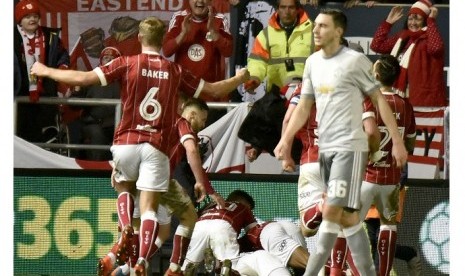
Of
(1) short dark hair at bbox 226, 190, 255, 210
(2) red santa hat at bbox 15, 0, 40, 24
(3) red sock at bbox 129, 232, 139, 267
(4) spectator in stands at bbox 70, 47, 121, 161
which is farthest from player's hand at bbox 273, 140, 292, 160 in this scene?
(2) red santa hat at bbox 15, 0, 40, 24

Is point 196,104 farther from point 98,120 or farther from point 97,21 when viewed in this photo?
point 97,21

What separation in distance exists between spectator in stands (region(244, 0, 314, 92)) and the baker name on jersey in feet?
8.84

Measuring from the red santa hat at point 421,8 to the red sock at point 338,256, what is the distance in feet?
13.4

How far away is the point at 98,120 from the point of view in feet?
58.0

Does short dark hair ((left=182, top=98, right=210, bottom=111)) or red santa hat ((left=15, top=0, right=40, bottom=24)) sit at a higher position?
red santa hat ((left=15, top=0, right=40, bottom=24))

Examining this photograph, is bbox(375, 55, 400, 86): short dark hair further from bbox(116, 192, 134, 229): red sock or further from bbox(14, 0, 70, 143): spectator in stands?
bbox(14, 0, 70, 143): spectator in stands

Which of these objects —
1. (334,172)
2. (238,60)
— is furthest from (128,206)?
(238,60)

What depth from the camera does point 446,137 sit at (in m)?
17.1

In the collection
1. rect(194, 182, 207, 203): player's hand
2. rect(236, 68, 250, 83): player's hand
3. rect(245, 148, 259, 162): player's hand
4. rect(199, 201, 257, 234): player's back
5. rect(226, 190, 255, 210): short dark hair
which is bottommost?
rect(199, 201, 257, 234): player's back

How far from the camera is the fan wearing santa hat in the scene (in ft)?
57.2

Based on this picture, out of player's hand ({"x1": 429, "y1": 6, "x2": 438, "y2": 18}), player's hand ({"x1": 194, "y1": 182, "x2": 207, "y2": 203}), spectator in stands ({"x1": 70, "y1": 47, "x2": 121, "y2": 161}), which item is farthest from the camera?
spectator in stands ({"x1": 70, "y1": 47, "x2": 121, "y2": 161})

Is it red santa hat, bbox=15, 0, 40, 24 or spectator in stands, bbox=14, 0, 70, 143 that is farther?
red santa hat, bbox=15, 0, 40, 24

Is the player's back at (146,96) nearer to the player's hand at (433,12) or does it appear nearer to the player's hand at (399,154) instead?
the player's hand at (399,154)
